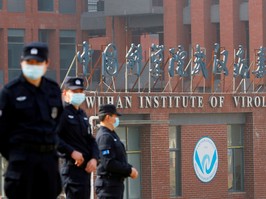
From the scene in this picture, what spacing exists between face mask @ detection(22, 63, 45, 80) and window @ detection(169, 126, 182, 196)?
2945cm

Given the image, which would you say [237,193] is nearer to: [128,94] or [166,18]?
[128,94]

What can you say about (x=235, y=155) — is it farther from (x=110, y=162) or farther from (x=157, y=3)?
(x=157, y=3)

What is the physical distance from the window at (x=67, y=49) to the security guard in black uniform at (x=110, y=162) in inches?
2258

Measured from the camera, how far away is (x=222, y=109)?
38344 mm

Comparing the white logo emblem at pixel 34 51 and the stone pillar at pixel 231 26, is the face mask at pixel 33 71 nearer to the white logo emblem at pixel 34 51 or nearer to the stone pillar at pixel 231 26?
the white logo emblem at pixel 34 51

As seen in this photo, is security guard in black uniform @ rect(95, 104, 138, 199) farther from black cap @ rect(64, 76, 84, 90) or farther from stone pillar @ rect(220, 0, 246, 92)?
stone pillar @ rect(220, 0, 246, 92)

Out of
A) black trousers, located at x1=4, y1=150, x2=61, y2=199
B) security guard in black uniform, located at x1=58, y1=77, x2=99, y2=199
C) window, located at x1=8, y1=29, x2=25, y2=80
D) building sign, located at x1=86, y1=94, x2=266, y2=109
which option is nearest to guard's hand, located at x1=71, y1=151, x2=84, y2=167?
security guard in black uniform, located at x1=58, y1=77, x2=99, y2=199

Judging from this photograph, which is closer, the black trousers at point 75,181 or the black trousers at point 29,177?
the black trousers at point 29,177

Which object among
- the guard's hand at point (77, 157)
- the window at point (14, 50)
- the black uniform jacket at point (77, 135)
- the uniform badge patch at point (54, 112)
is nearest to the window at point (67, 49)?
the window at point (14, 50)

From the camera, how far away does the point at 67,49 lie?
71.1 meters

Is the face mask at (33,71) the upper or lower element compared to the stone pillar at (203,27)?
lower

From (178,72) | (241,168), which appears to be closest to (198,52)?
(178,72)

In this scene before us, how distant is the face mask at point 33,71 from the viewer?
26.4ft

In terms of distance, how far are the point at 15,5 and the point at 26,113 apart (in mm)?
60915
